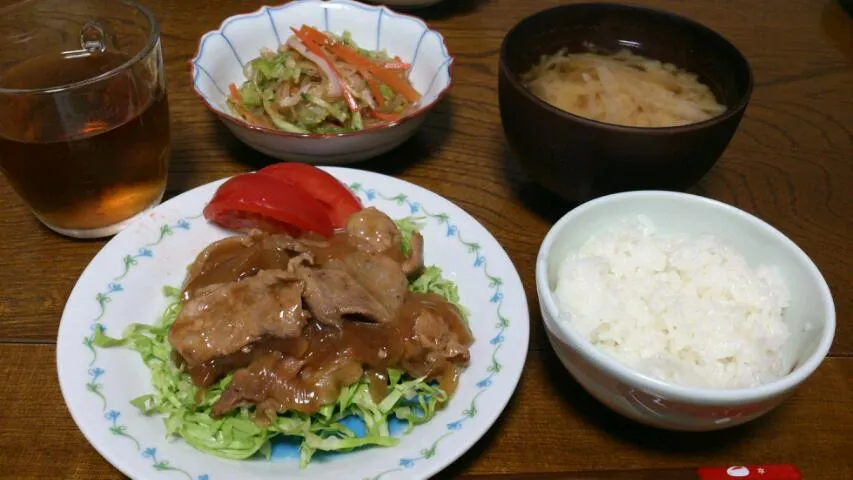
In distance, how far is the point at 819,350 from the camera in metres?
1.20

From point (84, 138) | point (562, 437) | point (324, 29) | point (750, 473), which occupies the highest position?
point (84, 138)

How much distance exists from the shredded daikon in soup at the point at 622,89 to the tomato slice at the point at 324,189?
55cm

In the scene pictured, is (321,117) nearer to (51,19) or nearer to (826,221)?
(51,19)

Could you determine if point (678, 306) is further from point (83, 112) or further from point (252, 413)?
point (83, 112)

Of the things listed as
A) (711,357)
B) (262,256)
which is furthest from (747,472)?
(262,256)

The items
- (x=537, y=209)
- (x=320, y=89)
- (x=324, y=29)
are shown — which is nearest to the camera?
(x=537, y=209)

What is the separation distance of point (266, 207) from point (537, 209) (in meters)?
0.74

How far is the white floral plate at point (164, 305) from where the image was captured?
1.20m

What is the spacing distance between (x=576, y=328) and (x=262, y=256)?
655 mm

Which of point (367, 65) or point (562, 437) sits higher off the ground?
point (367, 65)

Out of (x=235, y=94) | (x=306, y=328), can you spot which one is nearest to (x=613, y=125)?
(x=306, y=328)

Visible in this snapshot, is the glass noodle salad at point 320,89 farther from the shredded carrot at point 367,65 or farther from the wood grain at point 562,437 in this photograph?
the wood grain at point 562,437

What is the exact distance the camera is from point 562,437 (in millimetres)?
1376

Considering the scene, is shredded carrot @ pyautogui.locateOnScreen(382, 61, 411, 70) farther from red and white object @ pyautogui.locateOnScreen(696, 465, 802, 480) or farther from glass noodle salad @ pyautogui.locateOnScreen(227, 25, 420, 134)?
red and white object @ pyautogui.locateOnScreen(696, 465, 802, 480)
